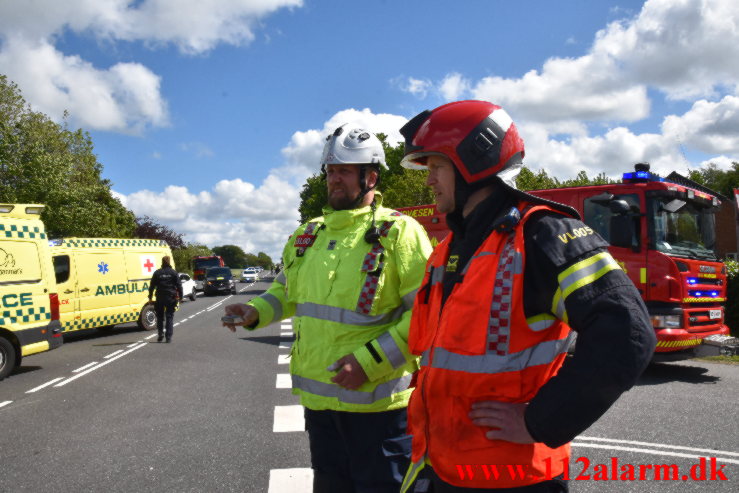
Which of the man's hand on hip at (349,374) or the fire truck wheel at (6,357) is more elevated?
the man's hand on hip at (349,374)

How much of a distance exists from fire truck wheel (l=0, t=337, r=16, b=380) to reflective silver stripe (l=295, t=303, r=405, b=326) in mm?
8535

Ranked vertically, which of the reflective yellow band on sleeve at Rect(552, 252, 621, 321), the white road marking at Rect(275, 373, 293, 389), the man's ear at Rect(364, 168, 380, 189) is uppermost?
the man's ear at Rect(364, 168, 380, 189)

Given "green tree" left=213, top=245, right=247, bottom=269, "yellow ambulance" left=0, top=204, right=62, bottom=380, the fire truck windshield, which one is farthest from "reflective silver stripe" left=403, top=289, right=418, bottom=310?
"green tree" left=213, top=245, right=247, bottom=269

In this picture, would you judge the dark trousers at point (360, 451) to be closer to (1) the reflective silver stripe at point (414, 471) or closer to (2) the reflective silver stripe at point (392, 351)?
(2) the reflective silver stripe at point (392, 351)

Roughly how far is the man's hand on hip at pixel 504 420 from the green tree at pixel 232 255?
15740cm

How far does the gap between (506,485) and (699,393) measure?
7093mm

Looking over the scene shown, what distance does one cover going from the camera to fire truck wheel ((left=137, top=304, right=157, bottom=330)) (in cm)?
1633

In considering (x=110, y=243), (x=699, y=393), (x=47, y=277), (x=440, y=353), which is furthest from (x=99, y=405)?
(x=110, y=243)

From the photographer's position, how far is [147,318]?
54.0 feet

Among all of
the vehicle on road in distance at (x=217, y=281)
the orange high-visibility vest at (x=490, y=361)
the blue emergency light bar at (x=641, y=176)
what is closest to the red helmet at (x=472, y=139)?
the orange high-visibility vest at (x=490, y=361)

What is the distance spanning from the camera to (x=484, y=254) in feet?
5.55

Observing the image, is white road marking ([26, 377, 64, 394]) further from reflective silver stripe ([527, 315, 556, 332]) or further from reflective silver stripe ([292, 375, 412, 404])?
reflective silver stripe ([527, 315, 556, 332])

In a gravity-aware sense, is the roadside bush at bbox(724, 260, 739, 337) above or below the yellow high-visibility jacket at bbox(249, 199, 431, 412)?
below

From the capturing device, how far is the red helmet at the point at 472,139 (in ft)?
6.20
